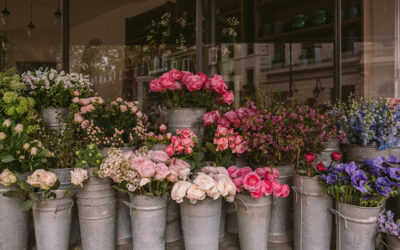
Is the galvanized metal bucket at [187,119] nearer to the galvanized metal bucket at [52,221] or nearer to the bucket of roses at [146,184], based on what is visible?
the bucket of roses at [146,184]

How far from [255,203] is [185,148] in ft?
1.31

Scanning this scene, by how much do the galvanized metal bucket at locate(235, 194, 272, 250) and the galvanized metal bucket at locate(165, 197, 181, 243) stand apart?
1.20 feet

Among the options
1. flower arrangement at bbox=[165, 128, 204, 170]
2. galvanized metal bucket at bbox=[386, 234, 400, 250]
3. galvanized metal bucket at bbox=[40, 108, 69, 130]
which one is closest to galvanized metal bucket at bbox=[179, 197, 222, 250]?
flower arrangement at bbox=[165, 128, 204, 170]

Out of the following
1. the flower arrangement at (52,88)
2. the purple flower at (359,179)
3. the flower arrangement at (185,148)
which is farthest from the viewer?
the flower arrangement at (52,88)

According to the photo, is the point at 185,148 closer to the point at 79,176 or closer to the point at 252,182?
the point at 252,182

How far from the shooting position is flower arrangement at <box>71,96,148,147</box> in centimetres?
163

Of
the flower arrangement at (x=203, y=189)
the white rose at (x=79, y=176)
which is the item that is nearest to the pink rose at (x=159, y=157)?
the flower arrangement at (x=203, y=189)

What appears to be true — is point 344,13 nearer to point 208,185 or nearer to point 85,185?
point 208,185

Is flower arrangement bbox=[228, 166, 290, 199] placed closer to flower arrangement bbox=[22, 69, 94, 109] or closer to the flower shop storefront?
the flower shop storefront

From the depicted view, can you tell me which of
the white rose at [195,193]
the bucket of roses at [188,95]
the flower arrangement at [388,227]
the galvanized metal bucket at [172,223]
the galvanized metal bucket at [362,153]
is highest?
the bucket of roses at [188,95]

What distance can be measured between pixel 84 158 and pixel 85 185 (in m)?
0.12

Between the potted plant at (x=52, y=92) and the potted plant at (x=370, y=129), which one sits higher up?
the potted plant at (x=52, y=92)

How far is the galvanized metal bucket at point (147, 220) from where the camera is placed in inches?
55.8

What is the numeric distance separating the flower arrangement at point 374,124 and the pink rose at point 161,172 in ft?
3.27
